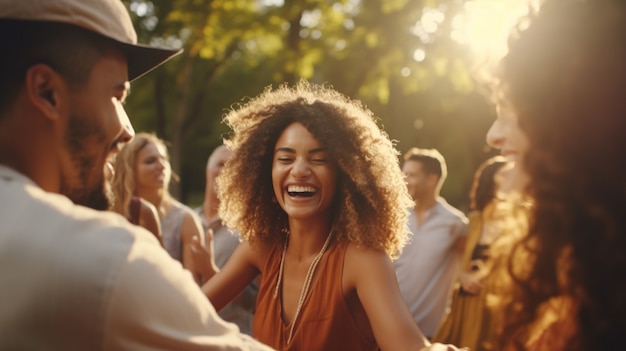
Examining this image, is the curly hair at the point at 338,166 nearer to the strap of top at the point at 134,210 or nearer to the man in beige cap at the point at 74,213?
the strap of top at the point at 134,210

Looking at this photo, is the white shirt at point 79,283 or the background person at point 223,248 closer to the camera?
the white shirt at point 79,283

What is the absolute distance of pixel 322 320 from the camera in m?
3.09

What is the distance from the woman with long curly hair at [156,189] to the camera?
5.32m

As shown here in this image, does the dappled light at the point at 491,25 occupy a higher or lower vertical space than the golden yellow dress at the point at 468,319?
higher

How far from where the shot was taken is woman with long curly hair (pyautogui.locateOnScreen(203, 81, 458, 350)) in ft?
10.0

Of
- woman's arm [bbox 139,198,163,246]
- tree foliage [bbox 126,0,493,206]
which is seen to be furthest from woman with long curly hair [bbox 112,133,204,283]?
tree foliage [bbox 126,0,493,206]

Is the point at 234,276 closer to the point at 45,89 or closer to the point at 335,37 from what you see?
the point at 45,89

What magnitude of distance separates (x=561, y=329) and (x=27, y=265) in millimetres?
1223

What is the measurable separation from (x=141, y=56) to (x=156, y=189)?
3.77 meters

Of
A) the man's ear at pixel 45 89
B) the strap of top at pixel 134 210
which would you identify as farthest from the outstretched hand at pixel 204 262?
the man's ear at pixel 45 89

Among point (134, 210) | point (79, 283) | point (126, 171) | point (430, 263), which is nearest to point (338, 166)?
point (134, 210)

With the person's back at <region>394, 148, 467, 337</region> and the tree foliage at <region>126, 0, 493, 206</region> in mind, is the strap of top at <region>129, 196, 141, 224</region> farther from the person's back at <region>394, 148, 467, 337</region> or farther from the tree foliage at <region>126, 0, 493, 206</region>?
the tree foliage at <region>126, 0, 493, 206</region>

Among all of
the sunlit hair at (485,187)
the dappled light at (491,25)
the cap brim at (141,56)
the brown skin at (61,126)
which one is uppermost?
the sunlit hair at (485,187)

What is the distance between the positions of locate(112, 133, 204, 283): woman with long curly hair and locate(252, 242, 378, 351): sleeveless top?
1.85 meters
